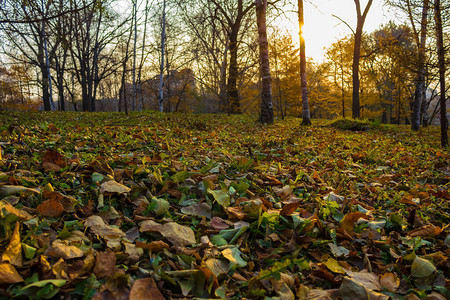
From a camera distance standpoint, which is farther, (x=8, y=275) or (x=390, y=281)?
(x=390, y=281)

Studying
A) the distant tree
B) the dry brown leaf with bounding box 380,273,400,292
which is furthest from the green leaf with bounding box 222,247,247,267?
the distant tree

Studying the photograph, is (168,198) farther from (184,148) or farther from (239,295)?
(184,148)

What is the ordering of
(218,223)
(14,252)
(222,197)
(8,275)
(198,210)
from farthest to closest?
(222,197) → (198,210) → (218,223) → (14,252) → (8,275)

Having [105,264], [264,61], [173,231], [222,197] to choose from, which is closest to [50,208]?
[105,264]

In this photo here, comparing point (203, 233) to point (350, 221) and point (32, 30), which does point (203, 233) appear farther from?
point (32, 30)

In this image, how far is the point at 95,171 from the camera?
2.02 metres

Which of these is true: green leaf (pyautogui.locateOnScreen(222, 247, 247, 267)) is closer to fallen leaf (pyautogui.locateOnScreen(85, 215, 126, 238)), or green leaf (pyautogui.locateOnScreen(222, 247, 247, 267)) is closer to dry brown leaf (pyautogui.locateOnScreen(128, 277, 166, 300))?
dry brown leaf (pyautogui.locateOnScreen(128, 277, 166, 300))

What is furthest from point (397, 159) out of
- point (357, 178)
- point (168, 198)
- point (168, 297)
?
point (168, 297)

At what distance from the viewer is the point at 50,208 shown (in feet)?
4.42

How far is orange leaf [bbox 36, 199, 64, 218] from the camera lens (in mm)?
1332

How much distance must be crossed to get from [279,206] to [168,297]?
1050 mm

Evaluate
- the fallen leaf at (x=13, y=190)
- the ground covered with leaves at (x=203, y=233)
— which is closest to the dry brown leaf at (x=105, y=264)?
the ground covered with leaves at (x=203, y=233)

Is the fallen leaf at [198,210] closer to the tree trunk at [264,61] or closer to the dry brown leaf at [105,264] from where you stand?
the dry brown leaf at [105,264]

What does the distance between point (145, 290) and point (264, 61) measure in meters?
8.06
